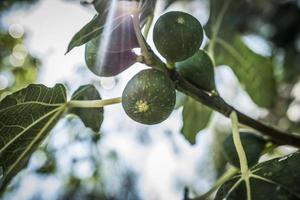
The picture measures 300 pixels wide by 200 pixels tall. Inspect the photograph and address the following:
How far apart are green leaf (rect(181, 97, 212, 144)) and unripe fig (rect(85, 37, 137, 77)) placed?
0.63 metres

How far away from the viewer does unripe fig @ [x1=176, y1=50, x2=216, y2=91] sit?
1.27 m

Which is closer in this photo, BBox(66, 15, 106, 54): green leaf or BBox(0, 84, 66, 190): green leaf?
BBox(66, 15, 106, 54): green leaf

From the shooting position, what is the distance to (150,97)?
41.3 inches

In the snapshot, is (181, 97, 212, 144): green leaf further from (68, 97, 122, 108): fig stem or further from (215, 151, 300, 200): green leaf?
(215, 151, 300, 200): green leaf

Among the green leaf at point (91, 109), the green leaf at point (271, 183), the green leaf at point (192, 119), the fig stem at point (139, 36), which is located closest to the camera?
the green leaf at point (271, 183)

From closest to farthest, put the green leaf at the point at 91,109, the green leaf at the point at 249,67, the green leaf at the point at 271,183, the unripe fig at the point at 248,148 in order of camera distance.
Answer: the green leaf at the point at 271,183 < the green leaf at the point at 91,109 < the unripe fig at the point at 248,148 < the green leaf at the point at 249,67

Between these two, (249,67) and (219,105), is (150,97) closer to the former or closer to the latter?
(219,105)

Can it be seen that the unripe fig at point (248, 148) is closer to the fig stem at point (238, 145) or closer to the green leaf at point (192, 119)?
the green leaf at point (192, 119)

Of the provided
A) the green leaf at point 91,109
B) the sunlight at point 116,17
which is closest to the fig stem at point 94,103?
the green leaf at point 91,109

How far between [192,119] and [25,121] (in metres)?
0.66

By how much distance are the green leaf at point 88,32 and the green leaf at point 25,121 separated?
0.87 ft

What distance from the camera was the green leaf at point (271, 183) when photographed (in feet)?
3.17

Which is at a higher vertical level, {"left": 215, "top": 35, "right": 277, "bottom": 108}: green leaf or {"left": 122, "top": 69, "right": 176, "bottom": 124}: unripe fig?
{"left": 122, "top": 69, "right": 176, "bottom": 124}: unripe fig

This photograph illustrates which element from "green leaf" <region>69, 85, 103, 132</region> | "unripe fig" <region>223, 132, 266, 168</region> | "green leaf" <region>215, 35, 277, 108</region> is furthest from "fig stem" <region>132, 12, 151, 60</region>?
"green leaf" <region>215, 35, 277, 108</region>
